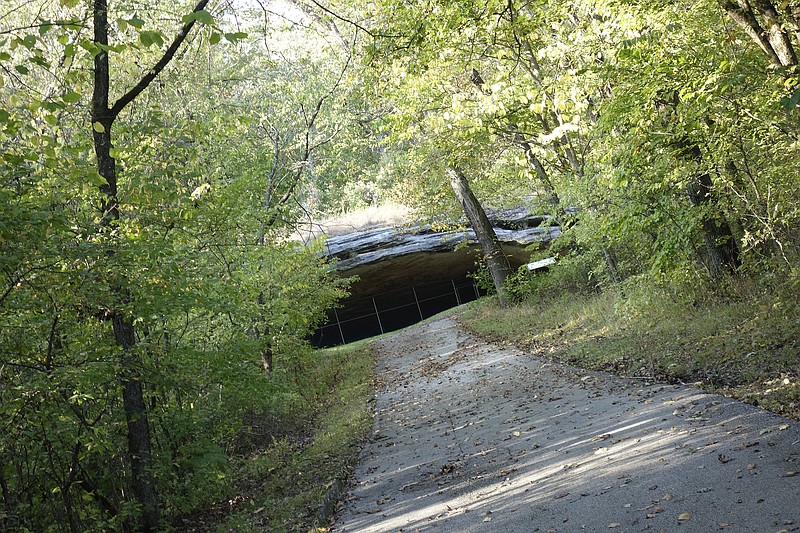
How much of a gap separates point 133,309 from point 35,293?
1081 millimetres

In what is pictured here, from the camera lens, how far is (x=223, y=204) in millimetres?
11539

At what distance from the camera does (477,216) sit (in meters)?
23.5

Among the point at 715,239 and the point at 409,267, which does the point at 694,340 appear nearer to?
the point at 715,239

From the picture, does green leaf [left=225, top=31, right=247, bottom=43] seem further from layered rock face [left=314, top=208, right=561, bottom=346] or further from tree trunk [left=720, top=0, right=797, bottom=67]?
layered rock face [left=314, top=208, right=561, bottom=346]

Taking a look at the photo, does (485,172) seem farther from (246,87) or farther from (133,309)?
(133,309)

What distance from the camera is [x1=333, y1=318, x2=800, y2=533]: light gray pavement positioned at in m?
4.93

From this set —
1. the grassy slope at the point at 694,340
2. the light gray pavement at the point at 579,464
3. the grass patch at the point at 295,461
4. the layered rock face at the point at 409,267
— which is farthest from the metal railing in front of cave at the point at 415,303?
the light gray pavement at the point at 579,464

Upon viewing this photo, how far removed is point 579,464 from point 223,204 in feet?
24.2

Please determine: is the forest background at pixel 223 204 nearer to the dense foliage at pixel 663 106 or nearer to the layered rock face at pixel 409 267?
the dense foliage at pixel 663 106

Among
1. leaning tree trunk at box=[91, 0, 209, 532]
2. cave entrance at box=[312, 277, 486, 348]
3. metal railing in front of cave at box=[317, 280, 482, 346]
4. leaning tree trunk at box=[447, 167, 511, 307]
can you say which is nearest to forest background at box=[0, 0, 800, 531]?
leaning tree trunk at box=[91, 0, 209, 532]

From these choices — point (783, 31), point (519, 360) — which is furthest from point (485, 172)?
point (783, 31)

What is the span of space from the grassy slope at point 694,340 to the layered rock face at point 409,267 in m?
10.1

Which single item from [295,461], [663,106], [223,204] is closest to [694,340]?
[663,106]

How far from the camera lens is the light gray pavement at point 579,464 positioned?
194 inches
